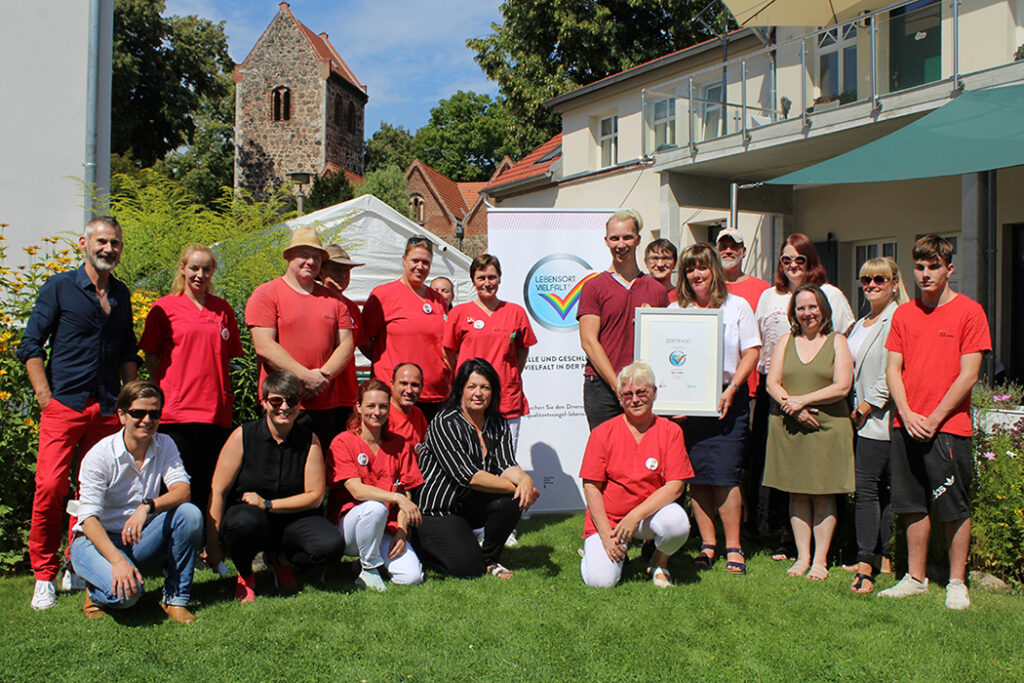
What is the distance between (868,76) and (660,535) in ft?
26.1

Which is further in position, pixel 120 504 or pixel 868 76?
pixel 868 76

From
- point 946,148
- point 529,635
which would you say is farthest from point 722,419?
point 946,148

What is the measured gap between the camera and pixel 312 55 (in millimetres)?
41406

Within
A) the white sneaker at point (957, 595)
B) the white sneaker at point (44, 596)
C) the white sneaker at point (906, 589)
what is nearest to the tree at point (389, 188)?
the white sneaker at point (44, 596)

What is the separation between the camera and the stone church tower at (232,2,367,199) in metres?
41.1

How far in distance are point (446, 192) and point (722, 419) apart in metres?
43.3

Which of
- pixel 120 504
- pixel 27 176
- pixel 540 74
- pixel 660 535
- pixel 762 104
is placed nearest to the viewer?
pixel 120 504

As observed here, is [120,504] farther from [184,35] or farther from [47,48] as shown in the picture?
[184,35]

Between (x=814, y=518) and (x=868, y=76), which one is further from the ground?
(x=868, y=76)

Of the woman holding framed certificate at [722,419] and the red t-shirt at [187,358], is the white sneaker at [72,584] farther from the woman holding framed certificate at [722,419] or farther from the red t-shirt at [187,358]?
the woman holding framed certificate at [722,419]

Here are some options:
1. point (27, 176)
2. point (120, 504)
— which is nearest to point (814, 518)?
point (120, 504)

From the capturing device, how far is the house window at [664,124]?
41.2 feet

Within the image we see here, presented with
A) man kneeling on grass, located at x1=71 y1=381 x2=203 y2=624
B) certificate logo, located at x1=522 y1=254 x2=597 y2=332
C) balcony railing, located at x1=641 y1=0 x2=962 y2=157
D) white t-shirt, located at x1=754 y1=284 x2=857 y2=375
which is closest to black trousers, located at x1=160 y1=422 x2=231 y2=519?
man kneeling on grass, located at x1=71 y1=381 x2=203 y2=624

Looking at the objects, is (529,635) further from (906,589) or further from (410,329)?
(410,329)
